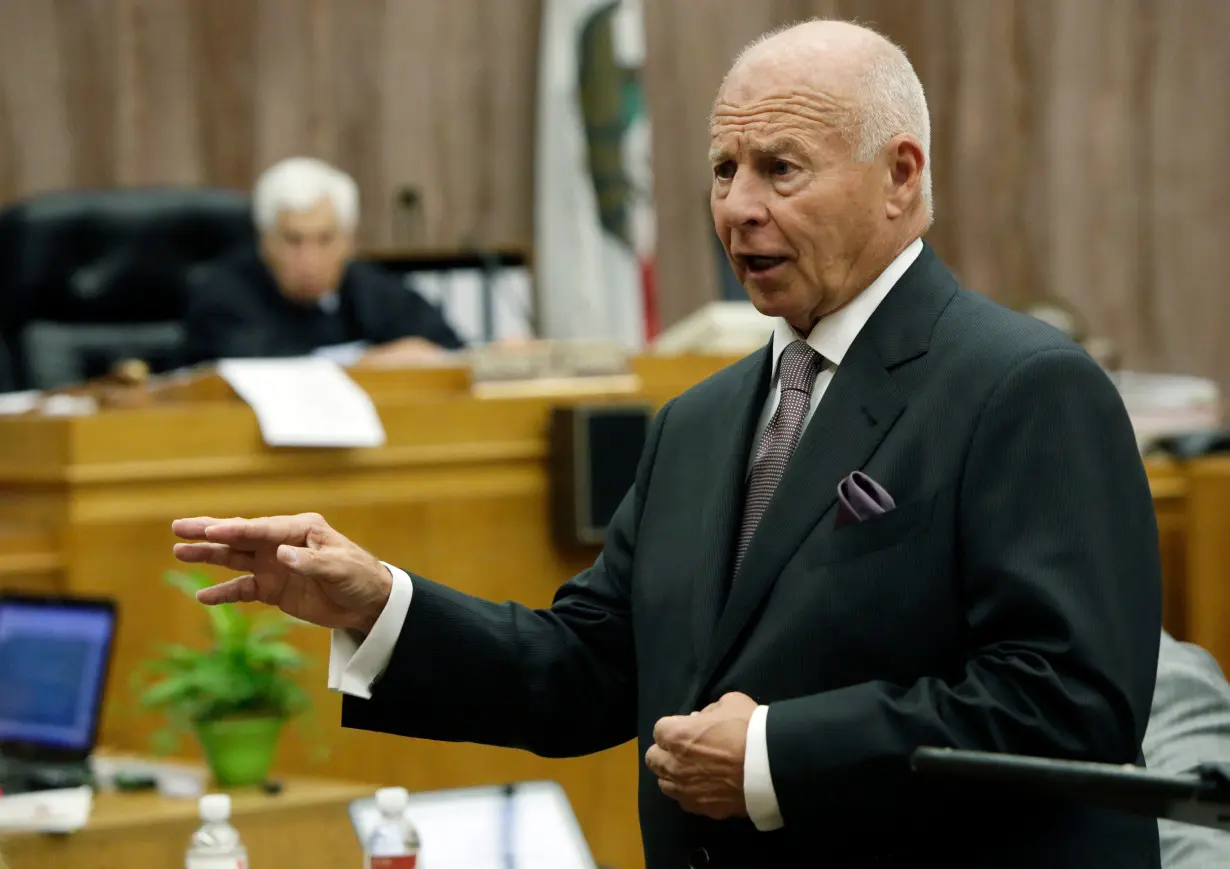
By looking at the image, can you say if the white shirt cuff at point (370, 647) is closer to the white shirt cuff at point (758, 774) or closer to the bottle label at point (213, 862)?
the white shirt cuff at point (758, 774)

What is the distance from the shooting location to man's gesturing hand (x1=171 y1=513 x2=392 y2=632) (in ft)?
4.91

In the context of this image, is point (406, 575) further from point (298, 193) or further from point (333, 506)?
point (298, 193)

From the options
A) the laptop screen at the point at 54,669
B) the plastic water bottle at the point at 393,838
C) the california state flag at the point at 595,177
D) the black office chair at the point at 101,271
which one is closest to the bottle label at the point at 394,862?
the plastic water bottle at the point at 393,838

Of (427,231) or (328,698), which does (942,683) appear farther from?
(427,231)

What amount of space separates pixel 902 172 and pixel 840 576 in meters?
0.34

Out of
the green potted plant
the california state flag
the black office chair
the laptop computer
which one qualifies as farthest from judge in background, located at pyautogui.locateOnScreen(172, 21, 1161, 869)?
the california state flag

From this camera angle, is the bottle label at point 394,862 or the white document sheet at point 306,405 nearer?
the bottle label at point 394,862

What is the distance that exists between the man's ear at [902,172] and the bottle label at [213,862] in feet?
4.04

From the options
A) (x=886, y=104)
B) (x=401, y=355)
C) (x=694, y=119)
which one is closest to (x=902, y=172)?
(x=886, y=104)

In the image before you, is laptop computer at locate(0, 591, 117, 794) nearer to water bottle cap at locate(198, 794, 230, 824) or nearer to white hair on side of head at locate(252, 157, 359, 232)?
water bottle cap at locate(198, 794, 230, 824)

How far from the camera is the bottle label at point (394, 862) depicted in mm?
2271

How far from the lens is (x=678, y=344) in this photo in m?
3.71

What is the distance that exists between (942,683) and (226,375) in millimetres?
2089

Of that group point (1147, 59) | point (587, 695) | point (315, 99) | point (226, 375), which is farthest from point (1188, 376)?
point (587, 695)
